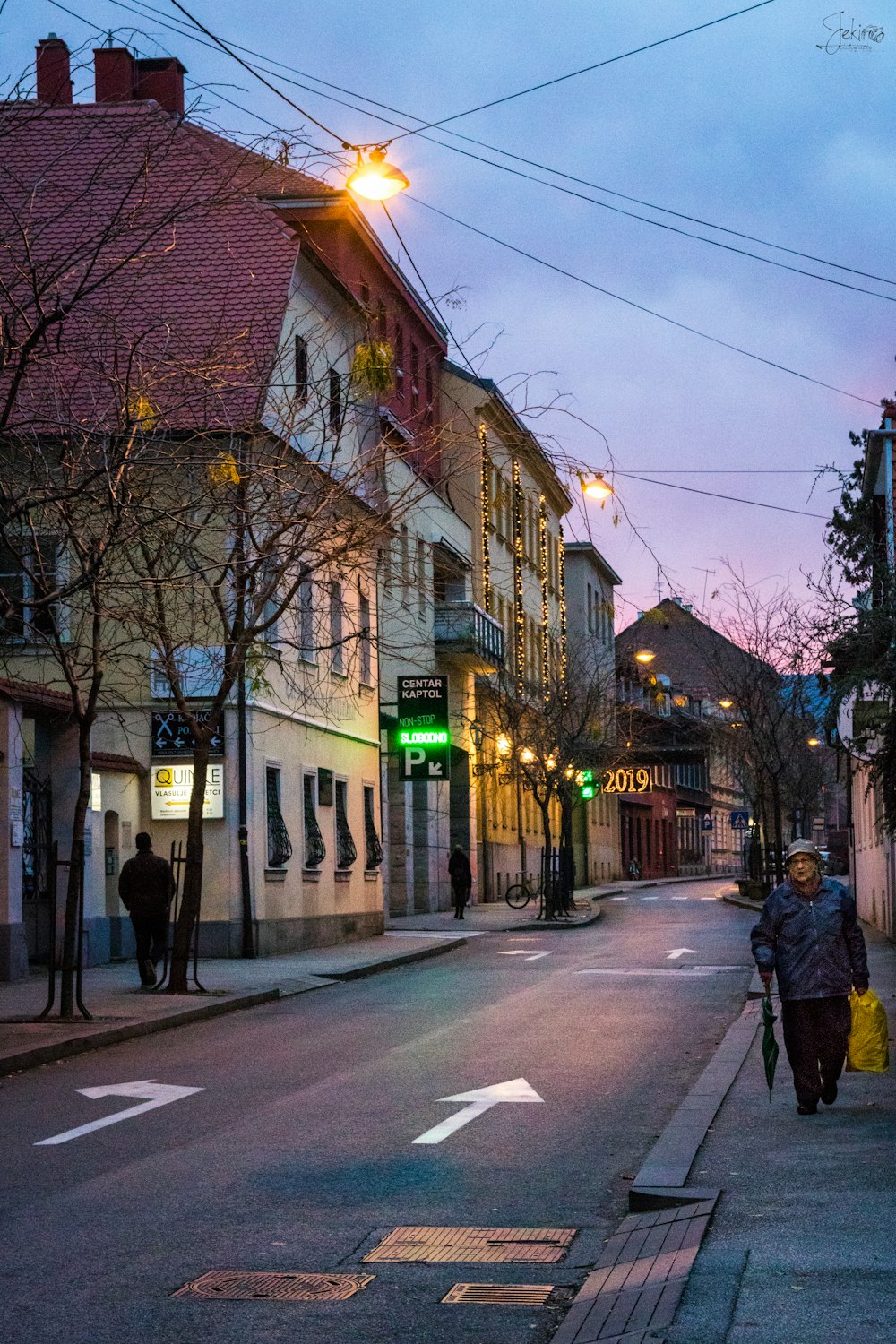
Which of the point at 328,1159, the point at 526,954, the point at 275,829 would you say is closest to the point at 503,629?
the point at 526,954

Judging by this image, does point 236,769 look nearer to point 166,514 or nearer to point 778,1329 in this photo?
point 166,514

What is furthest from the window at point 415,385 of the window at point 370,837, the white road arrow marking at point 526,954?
the white road arrow marking at point 526,954

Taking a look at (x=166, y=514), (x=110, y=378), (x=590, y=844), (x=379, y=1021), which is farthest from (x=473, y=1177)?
(x=590, y=844)

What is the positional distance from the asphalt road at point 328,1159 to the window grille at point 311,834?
11817mm

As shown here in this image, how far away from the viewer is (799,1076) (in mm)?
11109

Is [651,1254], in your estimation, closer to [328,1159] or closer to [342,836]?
[328,1159]

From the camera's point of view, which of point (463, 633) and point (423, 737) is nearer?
point (423, 737)

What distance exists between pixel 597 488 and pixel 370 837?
24.2 m

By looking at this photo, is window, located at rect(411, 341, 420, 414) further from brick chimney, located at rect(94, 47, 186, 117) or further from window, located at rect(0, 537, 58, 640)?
window, located at rect(0, 537, 58, 640)

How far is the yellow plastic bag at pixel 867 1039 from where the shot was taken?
36.6 feet

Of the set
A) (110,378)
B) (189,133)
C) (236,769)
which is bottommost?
(236,769)

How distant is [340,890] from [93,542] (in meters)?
20.3

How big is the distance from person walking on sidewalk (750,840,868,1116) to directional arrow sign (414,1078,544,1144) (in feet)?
6.46

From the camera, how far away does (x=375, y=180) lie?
14.1 meters
